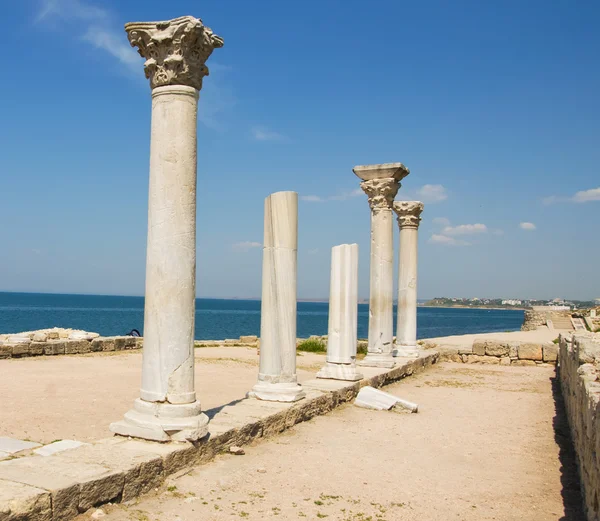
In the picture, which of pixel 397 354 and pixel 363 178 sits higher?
pixel 363 178

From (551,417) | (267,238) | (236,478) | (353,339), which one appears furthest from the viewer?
(353,339)

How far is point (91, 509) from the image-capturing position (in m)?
4.72

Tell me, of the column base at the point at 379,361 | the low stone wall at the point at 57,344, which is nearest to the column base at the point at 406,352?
the column base at the point at 379,361

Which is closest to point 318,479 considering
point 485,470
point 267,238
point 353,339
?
point 485,470

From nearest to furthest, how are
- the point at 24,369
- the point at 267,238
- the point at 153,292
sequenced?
the point at 153,292 < the point at 267,238 < the point at 24,369

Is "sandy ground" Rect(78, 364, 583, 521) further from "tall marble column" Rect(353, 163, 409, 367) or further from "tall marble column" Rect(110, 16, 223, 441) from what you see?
"tall marble column" Rect(353, 163, 409, 367)

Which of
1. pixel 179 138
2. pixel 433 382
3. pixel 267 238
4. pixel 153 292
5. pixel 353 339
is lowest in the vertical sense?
pixel 433 382

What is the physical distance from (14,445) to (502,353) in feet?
49.4

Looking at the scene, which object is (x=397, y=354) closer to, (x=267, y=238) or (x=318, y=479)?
(x=267, y=238)

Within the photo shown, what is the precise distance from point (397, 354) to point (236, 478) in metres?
10.5

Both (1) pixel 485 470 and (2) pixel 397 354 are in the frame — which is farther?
(2) pixel 397 354

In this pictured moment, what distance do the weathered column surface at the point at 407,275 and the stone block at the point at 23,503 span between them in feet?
40.8

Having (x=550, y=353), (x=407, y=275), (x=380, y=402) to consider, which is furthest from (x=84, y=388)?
(x=550, y=353)

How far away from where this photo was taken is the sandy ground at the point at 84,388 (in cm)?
784
